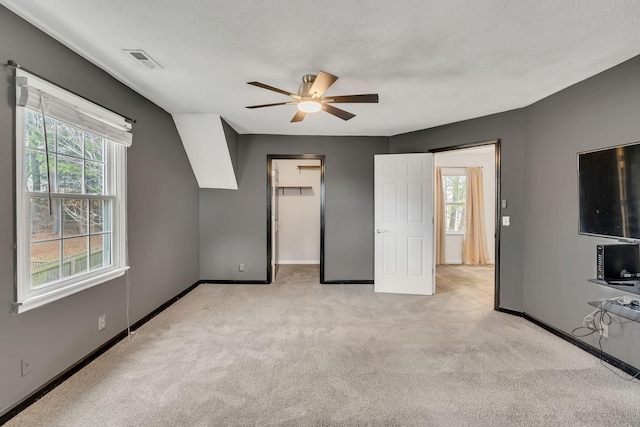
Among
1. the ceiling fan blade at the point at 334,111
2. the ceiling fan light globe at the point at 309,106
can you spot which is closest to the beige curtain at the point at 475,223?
the ceiling fan blade at the point at 334,111

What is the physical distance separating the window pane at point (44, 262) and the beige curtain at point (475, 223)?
643cm

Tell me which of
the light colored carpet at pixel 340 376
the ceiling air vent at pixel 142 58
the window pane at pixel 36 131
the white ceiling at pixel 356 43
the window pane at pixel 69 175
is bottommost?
the light colored carpet at pixel 340 376

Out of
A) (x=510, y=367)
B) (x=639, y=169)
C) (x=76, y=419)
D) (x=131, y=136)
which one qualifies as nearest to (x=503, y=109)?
(x=639, y=169)

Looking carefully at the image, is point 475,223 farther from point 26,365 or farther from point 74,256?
point 26,365

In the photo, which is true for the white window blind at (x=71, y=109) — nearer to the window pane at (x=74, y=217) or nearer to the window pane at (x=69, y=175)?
the window pane at (x=69, y=175)

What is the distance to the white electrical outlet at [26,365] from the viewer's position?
→ 1.83 m

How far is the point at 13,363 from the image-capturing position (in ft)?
5.77

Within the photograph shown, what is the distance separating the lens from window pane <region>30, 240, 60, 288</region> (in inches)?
76.0

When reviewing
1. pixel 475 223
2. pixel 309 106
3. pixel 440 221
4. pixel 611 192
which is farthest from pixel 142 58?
pixel 475 223

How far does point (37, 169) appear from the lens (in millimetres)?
1940

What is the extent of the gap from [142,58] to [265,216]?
2.79 meters

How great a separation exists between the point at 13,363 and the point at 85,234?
0.96m

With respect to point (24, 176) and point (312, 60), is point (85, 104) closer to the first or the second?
point (24, 176)

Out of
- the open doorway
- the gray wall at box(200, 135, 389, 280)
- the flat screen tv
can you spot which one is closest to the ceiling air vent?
the gray wall at box(200, 135, 389, 280)
